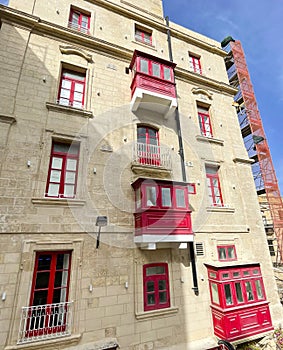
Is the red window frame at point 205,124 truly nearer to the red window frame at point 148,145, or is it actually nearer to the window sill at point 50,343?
the red window frame at point 148,145

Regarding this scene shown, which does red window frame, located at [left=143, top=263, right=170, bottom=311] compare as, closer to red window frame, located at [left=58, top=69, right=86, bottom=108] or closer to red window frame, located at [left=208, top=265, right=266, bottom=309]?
red window frame, located at [left=208, top=265, right=266, bottom=309]

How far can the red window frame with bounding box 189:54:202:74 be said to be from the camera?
38.1 ft

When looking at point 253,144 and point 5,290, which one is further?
point 253,144

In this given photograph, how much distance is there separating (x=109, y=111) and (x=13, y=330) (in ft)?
25.0

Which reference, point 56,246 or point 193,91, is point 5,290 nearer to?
point 56,246

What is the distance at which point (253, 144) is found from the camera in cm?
1627

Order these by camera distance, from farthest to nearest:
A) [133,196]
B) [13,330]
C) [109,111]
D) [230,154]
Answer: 1. [230,154]
2. [109,111]
3. [133,196]
4. [13,330]

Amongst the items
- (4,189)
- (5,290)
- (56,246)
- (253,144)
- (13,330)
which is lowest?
(13,330)

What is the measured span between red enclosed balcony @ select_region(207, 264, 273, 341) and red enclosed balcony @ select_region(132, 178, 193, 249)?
189 centimetres

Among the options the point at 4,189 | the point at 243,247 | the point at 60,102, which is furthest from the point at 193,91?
the point at 4,189

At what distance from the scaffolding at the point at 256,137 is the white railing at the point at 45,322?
1518 cm

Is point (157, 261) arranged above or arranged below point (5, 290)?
above

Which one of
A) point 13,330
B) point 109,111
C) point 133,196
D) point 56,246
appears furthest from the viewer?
point 109,111

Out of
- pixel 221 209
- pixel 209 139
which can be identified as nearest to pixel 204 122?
pixel 209 139
